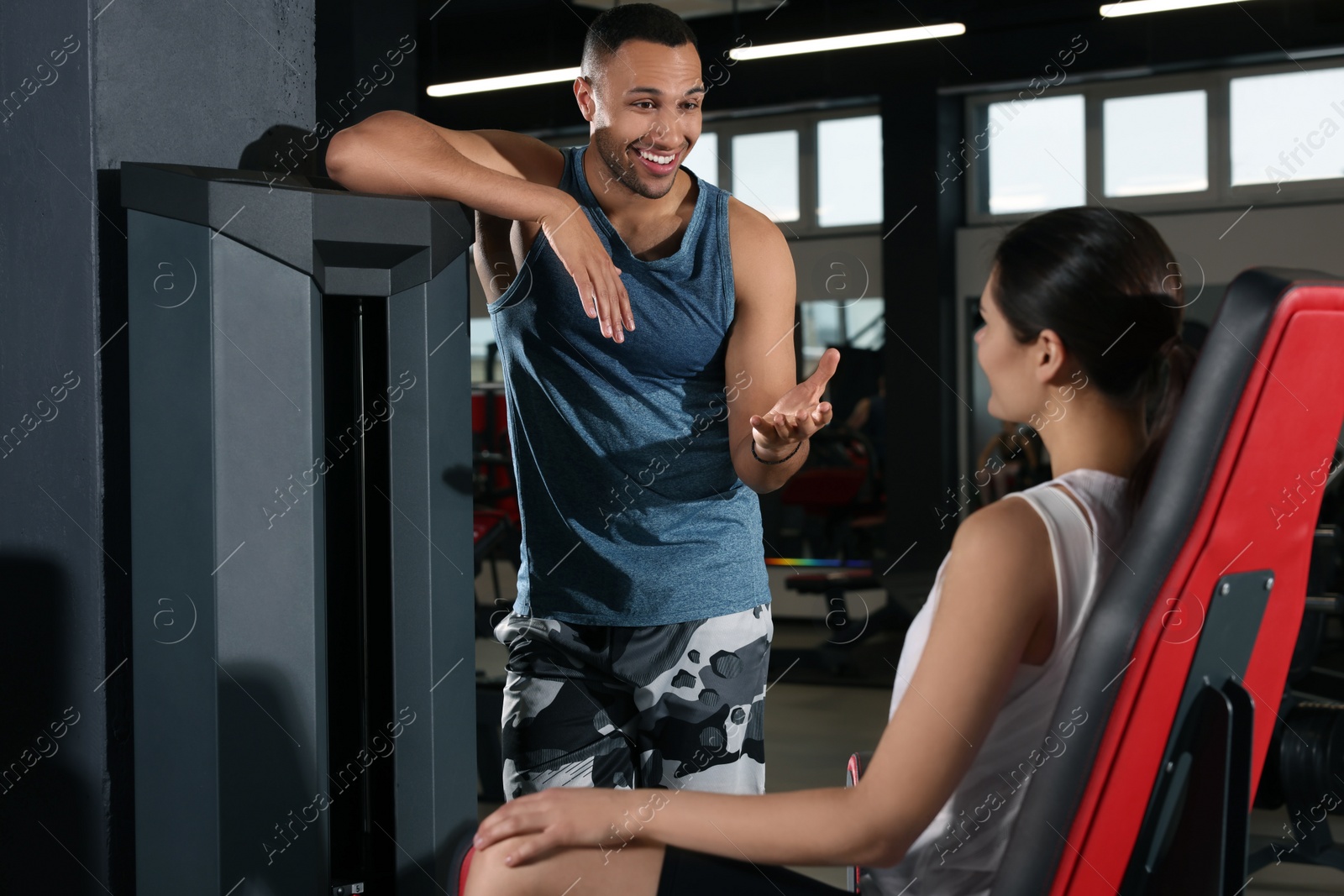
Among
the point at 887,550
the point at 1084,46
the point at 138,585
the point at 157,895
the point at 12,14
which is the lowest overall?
the point at 887,550

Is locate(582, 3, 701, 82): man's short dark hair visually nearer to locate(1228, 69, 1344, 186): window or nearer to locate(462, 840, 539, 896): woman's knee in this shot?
locate(462, 840, 539, 896): woman's knee

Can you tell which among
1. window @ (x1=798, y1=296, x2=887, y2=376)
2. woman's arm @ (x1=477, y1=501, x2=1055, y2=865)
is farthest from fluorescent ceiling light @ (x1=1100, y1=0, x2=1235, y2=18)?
woman's arm @ (x1=477, y1=501, x2=1055, y2=865)

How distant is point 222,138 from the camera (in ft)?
4.78

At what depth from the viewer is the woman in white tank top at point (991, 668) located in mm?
908

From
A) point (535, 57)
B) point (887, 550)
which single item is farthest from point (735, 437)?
point (535, 57)

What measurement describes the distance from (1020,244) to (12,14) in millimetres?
1181

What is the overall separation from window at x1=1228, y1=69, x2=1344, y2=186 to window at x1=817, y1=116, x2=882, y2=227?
6.98ft

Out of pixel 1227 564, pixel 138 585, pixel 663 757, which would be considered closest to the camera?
pixel 1227 564

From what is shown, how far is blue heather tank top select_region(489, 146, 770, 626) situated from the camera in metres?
1.57

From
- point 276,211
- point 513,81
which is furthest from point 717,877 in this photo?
point 513,81

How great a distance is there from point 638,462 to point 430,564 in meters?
0.34

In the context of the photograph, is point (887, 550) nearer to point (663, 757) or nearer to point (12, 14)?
point (663, 757)

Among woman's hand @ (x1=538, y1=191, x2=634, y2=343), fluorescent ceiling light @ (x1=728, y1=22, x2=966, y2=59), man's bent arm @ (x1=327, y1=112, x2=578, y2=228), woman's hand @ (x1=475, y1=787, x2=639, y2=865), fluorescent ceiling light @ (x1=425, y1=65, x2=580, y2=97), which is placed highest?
fluorescent ceiling light @ (x1=728, y1=22, x2=966, y2=59)

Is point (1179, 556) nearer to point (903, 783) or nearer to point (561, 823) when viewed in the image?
point (903, 783)
